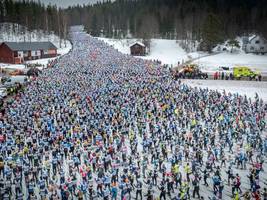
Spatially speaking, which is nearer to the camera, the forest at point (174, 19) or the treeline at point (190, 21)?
the treeline at point (190, 21)

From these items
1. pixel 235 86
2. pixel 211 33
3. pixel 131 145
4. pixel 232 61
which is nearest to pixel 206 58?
pixel 232 61

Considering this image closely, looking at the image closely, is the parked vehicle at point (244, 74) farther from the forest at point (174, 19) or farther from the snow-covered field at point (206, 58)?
the forest at point (174, 19)

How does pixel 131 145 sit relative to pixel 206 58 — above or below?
below

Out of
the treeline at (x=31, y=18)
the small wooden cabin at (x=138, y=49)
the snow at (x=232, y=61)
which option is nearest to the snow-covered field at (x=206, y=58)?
the snow at (x=232, y=61)

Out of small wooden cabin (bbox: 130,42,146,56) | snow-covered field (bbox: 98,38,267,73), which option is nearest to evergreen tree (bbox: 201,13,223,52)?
snow-covered field (bbox: 98,38,267,73)

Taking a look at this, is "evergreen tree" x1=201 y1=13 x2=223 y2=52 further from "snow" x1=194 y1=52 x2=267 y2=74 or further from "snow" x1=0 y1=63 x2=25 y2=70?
A: "snow" x1=0 y1=63 x2=25 y2=70

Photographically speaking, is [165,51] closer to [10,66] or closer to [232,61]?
[232,61]
